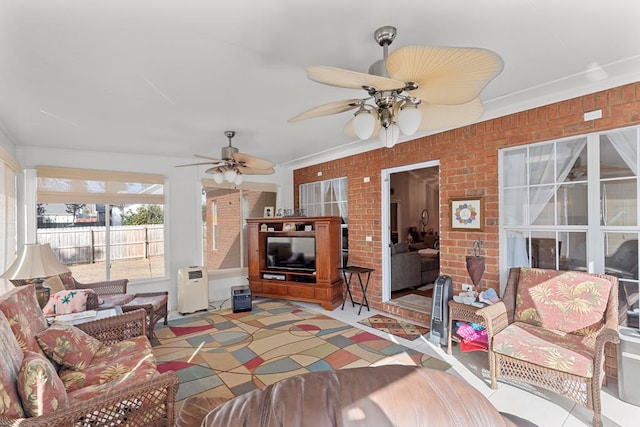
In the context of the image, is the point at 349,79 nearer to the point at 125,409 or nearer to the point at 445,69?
the point at 445,69

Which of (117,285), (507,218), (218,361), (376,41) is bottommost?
(218,361)

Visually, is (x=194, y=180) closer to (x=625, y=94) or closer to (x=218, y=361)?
(x=218, y=361)

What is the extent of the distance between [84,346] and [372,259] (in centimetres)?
353

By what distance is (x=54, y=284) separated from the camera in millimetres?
3416

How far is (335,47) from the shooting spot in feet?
6.50

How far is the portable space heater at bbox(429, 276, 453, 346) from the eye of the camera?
10.8ft

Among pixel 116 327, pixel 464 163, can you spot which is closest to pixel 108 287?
pixel 116 327

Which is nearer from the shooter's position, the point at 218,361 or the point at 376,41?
the point at 376,41

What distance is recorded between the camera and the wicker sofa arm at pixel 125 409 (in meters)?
1.35

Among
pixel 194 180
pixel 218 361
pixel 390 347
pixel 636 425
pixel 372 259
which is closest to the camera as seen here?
pixel 636 425

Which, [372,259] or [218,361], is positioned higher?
[372,259]

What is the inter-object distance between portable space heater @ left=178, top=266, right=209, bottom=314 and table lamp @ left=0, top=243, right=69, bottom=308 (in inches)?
84.4

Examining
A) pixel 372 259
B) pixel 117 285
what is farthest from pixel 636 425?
pixel 117 285

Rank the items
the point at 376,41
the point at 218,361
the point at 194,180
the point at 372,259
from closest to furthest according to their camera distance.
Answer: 1. the point at 376,41
2. the point at 218,361
3. the point at 372,259
4. the point at 194,180
